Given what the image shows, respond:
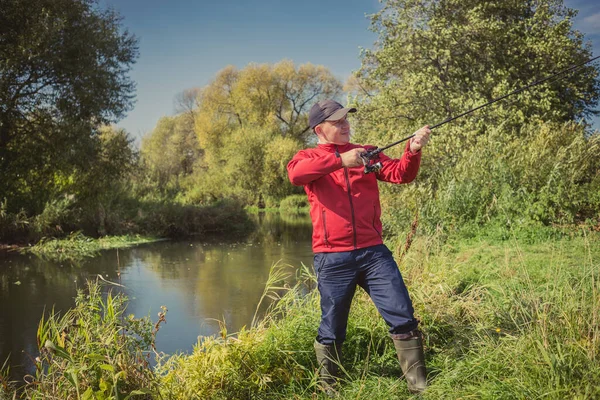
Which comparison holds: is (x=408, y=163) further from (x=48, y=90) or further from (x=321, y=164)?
(x=48, y=90)

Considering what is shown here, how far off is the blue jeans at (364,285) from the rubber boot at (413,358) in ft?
0.16

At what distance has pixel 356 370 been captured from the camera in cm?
375

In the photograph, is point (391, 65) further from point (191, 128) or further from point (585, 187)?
point (191, 128)

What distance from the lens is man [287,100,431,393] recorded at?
3145mm

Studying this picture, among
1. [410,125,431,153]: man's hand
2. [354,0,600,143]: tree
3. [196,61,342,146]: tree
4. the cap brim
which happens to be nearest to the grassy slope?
[410,125,431,153]: man's hand

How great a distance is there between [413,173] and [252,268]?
751 centimetres

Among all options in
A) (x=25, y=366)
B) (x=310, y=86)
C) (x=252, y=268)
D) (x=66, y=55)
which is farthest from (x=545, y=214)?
(x=310, y=86)

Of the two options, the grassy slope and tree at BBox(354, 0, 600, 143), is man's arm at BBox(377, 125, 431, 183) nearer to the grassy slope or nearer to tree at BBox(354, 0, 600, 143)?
the grassy slope

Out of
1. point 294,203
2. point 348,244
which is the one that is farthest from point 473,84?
point 294,203

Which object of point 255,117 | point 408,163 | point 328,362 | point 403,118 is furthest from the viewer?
point 255,117

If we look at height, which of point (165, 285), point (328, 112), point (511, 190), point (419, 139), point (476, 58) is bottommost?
point (165, 285)

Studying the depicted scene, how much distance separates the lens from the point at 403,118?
56.0ft

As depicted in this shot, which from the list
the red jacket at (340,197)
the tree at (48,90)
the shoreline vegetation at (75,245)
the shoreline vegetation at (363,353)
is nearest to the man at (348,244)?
A: the red jacket at (340,197)

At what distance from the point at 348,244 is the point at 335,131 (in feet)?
2.48
